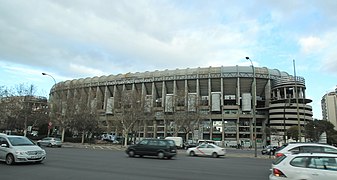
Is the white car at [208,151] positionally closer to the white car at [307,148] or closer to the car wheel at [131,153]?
the car wheel at [131,153]

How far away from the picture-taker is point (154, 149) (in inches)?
870

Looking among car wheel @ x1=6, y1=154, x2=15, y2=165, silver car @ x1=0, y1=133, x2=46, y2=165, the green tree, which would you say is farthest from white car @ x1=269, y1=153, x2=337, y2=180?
the green tree

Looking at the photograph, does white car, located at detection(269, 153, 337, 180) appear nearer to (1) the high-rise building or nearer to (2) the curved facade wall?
(2) the curved facade wall

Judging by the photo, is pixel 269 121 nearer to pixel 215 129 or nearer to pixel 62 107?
pixel 215 129

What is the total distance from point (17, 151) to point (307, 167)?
12.3 metres

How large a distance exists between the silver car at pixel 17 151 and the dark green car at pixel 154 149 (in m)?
9.12

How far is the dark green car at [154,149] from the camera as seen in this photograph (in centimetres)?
2189

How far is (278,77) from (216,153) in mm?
85488

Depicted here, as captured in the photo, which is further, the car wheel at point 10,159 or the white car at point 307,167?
the car wheel at point 10,159

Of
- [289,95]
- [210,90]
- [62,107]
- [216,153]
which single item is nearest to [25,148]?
[216,153]

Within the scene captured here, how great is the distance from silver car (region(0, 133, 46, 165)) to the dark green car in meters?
9.12

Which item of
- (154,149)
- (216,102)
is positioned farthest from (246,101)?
(154,149)

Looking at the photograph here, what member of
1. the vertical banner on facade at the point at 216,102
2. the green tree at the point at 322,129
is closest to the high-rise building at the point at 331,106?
the green tree at the point at 322,129

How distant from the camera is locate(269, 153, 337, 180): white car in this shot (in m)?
7.17
